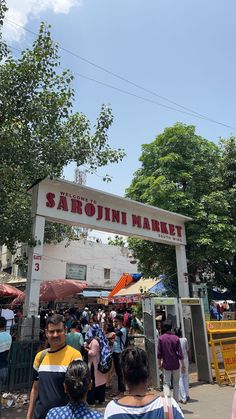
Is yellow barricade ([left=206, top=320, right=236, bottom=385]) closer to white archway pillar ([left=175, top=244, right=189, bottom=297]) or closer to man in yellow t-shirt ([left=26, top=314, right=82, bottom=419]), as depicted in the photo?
white archway pillar ([left=175, top=244, right=189, bottom=297])

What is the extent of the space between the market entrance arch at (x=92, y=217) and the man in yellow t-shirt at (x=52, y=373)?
18.9ft

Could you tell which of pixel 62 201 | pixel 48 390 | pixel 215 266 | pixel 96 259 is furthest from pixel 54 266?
pixel 48 390

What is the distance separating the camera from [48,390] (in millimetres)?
3131

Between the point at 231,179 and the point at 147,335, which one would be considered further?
the point at 231,179

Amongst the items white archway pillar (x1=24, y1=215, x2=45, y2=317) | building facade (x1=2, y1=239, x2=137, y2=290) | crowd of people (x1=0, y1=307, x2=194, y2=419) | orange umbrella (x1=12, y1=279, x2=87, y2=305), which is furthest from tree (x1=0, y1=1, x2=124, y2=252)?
building facade (x1=2, y1=239, x2=137, y2=290)

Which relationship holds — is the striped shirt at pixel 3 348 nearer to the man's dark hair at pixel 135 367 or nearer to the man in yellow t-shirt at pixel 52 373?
the man in yellow t-shirt at pixel 52 373

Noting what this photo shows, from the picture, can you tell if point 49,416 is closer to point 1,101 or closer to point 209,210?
point 1,101

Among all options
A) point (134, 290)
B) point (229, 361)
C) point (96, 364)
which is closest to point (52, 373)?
point (96, 364)

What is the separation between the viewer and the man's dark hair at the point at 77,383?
7.98 ft

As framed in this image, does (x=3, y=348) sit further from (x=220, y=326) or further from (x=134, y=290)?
(x=134, y=290)

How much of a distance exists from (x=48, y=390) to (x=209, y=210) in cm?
1230

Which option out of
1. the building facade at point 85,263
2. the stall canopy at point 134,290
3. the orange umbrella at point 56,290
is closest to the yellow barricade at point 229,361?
the stall canopy at point 134,290

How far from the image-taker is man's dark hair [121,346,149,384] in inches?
90.2

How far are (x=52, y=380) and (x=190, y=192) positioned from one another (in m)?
12.3
